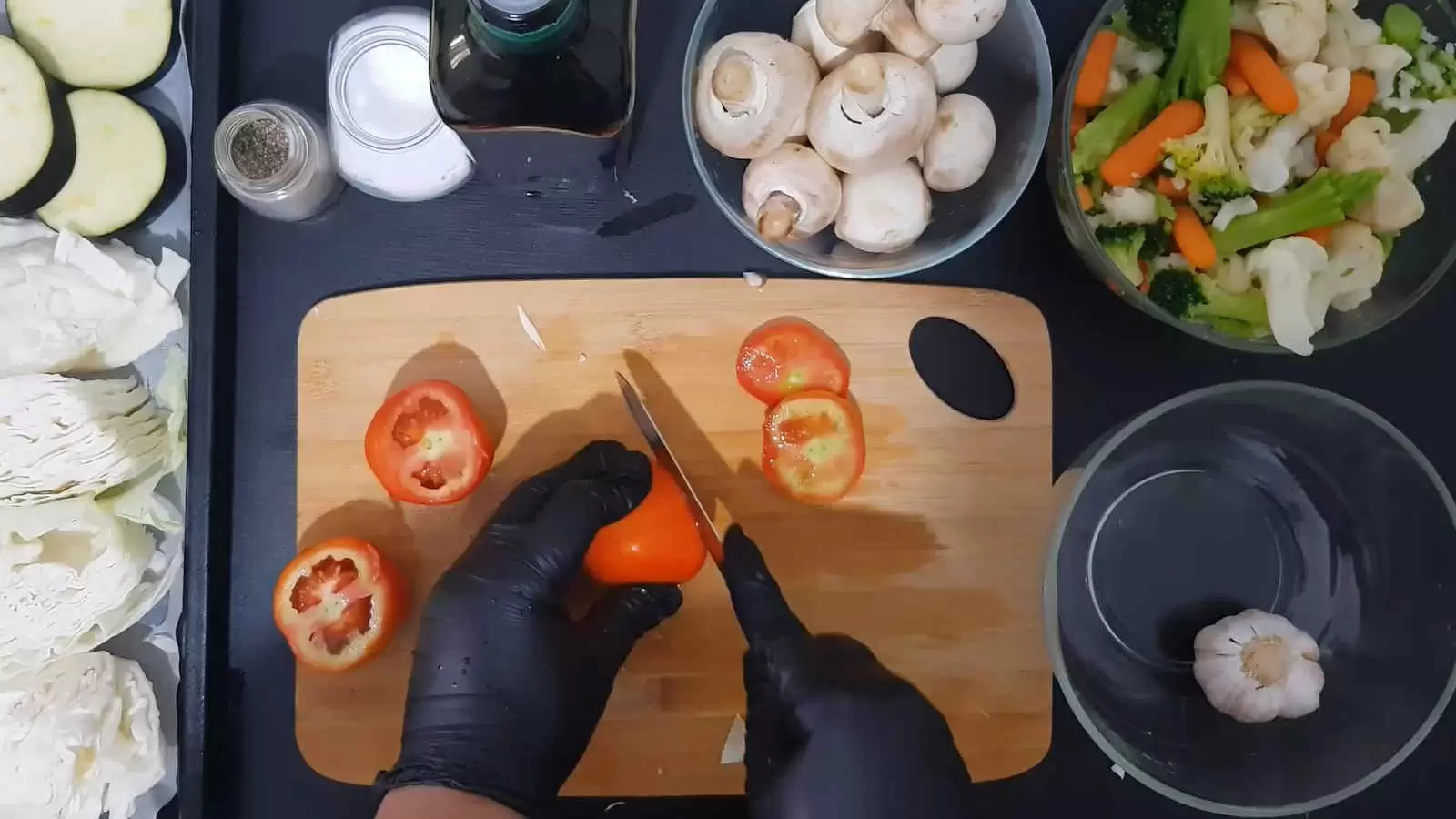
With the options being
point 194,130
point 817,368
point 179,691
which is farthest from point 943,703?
Answer: point 194,130

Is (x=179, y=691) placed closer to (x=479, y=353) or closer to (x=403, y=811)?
(x=403, y=811)

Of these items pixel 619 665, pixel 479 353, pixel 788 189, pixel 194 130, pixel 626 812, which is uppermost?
pixel 788 189

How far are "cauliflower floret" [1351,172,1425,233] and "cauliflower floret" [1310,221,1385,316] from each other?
2cm

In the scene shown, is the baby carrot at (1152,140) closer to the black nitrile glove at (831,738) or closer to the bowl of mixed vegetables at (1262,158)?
the bowl of mixed vegetables at (1262,158)

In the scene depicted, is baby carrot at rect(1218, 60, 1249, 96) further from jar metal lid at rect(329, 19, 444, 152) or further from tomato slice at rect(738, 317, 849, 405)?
jar metal lid at rect(329, 19, 444, 152)

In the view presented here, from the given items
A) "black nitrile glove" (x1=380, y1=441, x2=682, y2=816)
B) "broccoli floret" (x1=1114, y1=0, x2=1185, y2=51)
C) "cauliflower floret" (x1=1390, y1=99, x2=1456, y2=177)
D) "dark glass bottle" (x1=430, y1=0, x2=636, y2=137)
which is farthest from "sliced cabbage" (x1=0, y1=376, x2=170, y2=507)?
"cauliflower floret" (x1=1390, y1=99, x2=1456, y2=177)

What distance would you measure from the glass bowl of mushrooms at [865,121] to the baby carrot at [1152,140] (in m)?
0.08

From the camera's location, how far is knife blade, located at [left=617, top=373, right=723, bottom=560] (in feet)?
3.70

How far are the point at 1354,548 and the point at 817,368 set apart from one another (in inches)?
25.4

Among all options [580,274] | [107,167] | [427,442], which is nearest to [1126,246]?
[580,274]

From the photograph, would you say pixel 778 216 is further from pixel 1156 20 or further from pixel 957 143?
pixel 1156 20

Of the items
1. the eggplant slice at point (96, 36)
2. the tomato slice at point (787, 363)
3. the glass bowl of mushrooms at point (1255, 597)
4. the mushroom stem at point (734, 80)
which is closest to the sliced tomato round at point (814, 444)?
the tomato slice at point (787, 363)

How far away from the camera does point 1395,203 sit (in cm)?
103

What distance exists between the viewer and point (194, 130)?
1.15 metres
